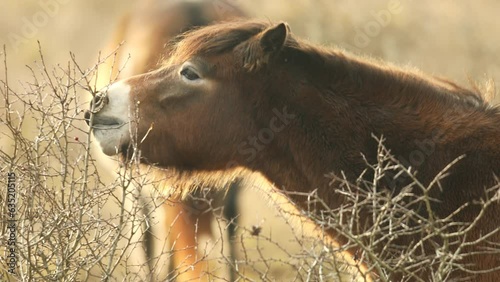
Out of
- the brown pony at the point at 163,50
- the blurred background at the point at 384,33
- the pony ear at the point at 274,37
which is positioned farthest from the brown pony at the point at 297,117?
the blurred background at the point at 384,33

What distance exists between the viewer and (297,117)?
509 centimetres

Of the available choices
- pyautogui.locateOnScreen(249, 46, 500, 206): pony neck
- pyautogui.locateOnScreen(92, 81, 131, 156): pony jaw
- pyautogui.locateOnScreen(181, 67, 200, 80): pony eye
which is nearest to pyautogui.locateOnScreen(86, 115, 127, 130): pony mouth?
pyautogui.locateOnScreen(92, 81, 131, 156): pony jaw

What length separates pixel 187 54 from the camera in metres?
5.32

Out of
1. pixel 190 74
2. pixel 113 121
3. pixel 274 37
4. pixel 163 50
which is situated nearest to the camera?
pixel 274 37

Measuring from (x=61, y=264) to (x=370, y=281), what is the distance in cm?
164

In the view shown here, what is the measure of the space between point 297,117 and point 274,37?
17.9 inches

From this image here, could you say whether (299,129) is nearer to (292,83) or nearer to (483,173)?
(292,83)

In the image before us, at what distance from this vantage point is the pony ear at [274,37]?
498cm

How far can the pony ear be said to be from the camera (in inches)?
196

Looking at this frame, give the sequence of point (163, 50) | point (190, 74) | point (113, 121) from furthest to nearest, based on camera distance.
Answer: point (163, 50), point (190, 74), point (113, 121)

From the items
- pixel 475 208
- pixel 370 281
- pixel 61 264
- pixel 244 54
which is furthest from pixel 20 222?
pixel 475 208

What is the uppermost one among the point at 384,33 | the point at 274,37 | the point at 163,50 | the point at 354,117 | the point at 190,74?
the point at 384,33

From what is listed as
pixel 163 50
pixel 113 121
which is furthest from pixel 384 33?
pixel 113 121

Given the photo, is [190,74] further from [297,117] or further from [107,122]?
[297,117]
